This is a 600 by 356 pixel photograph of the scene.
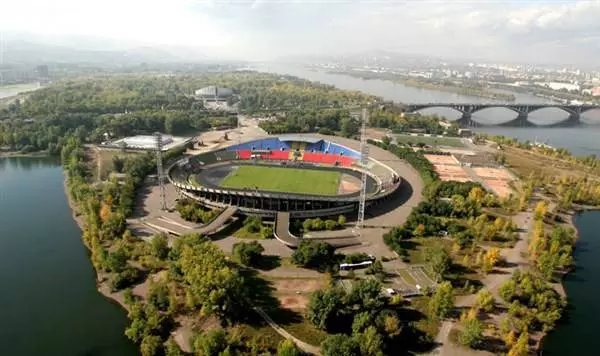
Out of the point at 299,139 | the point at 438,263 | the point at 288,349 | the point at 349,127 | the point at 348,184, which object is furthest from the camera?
the point at 349,127

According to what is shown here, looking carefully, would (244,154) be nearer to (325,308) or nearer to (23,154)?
(23,154)

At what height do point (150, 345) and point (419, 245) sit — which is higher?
point (419, 245)

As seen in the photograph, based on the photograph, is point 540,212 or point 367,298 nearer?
point 367,298

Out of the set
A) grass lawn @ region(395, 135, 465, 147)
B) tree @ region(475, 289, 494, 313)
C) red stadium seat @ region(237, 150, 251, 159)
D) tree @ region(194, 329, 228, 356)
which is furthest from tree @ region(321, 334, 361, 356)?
grass lawn @ region(395, 135, 465, 147)

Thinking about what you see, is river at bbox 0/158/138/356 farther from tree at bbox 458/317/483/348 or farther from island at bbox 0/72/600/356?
tree at bbox 458/317/483/348

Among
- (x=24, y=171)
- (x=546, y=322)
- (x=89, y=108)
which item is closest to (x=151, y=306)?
(x=546, y=322)

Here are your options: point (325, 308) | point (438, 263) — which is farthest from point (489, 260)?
point (325, 308)

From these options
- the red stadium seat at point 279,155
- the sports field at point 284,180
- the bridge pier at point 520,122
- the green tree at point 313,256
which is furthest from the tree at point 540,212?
the bridge pier at point 520,122

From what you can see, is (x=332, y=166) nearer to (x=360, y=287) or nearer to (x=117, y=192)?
(x=117, y=192)
